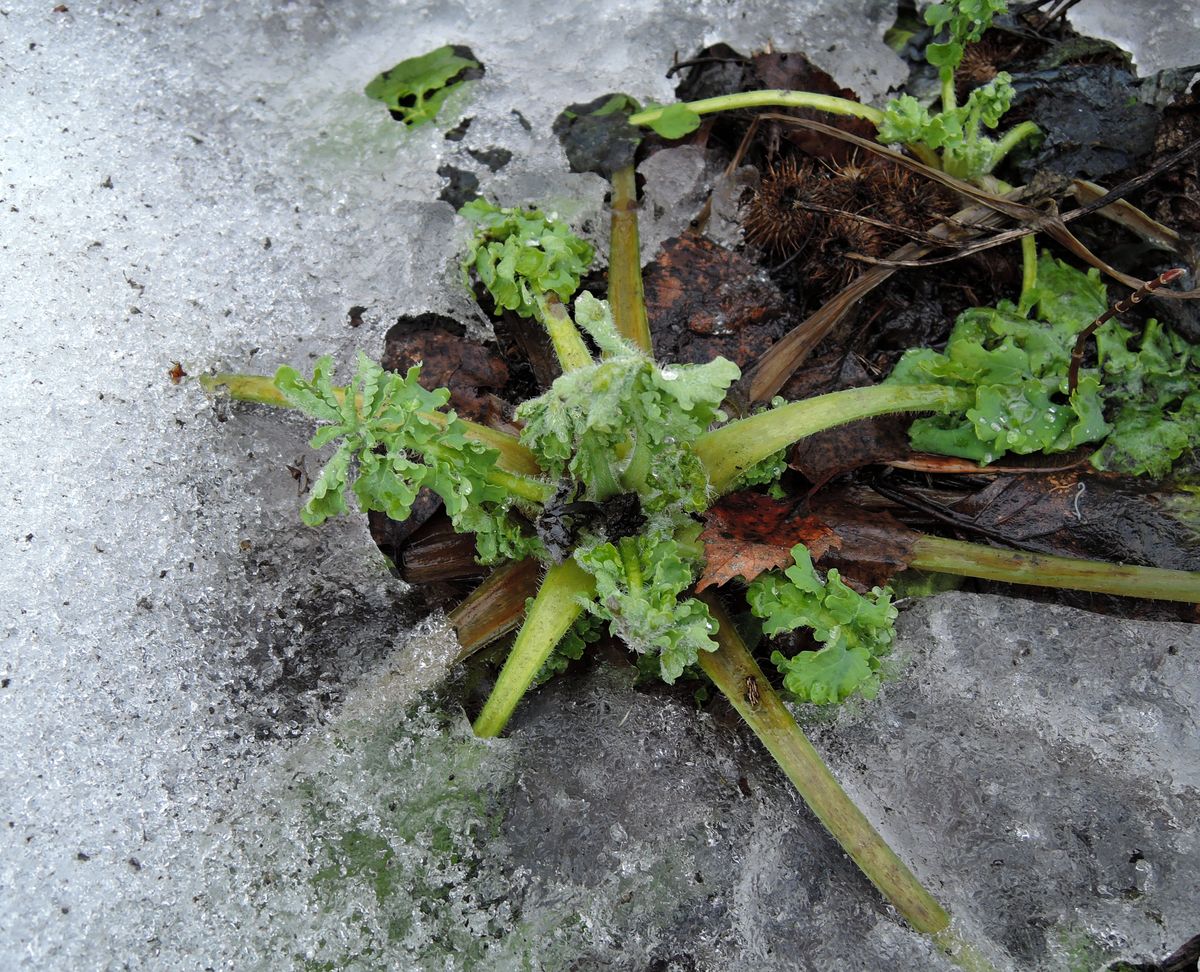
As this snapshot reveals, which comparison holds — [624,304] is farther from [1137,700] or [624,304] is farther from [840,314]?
[1137,700]

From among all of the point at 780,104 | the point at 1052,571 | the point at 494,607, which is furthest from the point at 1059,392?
the point at 494,607

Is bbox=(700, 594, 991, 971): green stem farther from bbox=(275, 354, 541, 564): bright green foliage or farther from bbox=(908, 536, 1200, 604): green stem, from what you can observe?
bbox=(275, 354, 541, 564): bright green foliage

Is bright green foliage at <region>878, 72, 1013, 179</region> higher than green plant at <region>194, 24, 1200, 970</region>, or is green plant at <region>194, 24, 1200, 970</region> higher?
→ bright green foliage at <region>878, 72, 1013, 179</region>

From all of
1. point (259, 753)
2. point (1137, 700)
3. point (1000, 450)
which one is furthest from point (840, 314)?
point (259, 753)

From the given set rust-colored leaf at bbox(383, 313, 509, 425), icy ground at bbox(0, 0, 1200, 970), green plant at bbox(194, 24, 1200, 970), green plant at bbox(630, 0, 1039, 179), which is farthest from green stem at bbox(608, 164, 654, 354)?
icy ground at bbox(0, 0, 1200, 970)

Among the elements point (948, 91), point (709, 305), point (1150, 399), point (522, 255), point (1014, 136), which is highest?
point (948, 91)

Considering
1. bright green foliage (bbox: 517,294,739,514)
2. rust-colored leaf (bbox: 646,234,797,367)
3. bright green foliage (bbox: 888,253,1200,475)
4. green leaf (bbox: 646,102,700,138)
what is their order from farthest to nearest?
green leaf (bbox: 646,102,700,138) → rust-colored leaf (bbox: 646,234,797,367) → bright green foliage (bbox: 888,253,1200,475) → bright green foliage (bbox: 517,294,739,514)

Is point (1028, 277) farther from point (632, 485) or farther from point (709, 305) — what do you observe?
point (632, 485)
